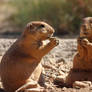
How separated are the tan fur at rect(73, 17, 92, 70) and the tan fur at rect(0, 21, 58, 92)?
0.57 metres

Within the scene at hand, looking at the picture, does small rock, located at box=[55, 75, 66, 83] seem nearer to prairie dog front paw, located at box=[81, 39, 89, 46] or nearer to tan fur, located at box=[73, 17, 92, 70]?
tan fur, located at box=[73, 17, 92, 70]

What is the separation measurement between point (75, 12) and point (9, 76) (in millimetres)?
10025

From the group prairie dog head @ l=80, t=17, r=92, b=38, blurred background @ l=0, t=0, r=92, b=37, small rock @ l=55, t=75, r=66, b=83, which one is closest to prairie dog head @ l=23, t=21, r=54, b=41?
prairie dog head @ l=80, t=17, r=92, b=38

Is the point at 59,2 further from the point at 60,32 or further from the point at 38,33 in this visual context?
the point at 38,33

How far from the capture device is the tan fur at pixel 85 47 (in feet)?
20.4

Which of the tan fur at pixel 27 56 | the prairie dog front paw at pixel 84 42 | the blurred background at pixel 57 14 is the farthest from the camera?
the blurred background at pixel 57 14

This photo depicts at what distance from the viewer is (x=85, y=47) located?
627cm

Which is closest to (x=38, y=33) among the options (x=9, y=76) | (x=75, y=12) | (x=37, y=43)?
(x=37, y=43)

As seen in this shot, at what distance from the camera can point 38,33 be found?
228 inches

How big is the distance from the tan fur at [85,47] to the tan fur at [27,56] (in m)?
0.57

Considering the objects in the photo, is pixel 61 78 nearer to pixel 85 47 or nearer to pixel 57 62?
pixel 85 47

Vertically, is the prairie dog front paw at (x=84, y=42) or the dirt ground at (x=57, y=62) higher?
the prairie dog front paw at (x=84, y=42)

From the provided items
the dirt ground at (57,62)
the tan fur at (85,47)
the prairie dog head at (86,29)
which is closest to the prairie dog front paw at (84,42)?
the tan fur at (85,47)

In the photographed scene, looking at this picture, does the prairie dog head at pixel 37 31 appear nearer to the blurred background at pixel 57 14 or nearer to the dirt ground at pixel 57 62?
the dirt ground at pixel 57 62
